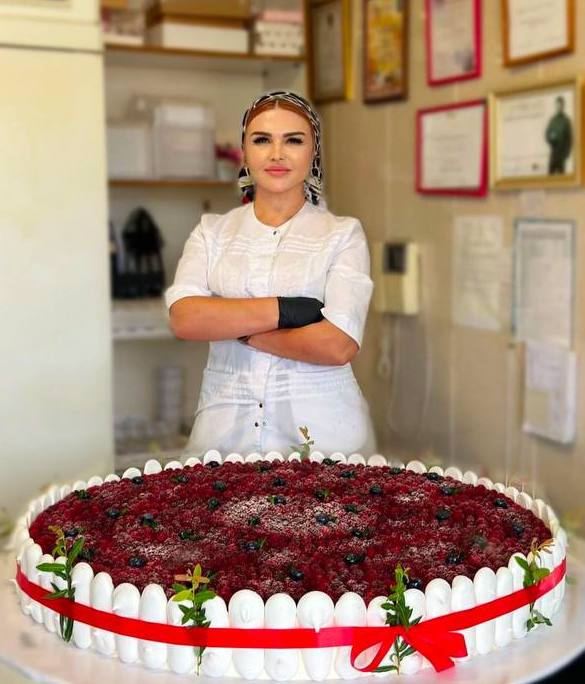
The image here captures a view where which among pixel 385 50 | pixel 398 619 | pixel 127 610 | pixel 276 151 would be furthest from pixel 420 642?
pixel 385 50

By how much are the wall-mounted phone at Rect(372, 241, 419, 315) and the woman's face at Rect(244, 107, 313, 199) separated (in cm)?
131

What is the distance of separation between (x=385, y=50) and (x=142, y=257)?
0.95 m

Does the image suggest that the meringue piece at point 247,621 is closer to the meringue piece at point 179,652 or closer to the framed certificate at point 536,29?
the meringue piece at point 179,652

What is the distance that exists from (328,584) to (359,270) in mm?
537

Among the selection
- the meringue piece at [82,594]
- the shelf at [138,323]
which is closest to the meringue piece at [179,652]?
the meringue piece at [82,594]

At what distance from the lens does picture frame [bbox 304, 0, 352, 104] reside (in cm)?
283

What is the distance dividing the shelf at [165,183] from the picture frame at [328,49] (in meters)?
0.40

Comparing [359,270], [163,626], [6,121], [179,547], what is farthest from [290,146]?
[6,121]

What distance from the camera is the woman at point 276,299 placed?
130 centimetres

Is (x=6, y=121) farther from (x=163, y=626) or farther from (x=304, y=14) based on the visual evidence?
(x=163, y=626)

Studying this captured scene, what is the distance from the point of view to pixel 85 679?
892mm

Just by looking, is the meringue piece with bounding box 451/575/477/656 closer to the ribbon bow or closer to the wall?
the ribbon bow

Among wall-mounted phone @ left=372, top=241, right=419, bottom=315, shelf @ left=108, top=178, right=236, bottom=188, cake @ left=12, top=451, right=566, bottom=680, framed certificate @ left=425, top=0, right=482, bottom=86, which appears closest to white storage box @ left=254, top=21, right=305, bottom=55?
shelf @ left=108, top=178, right=236, bottom=188

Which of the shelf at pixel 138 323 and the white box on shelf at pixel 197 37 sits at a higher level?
the white box on shelf at pixel 197 37
